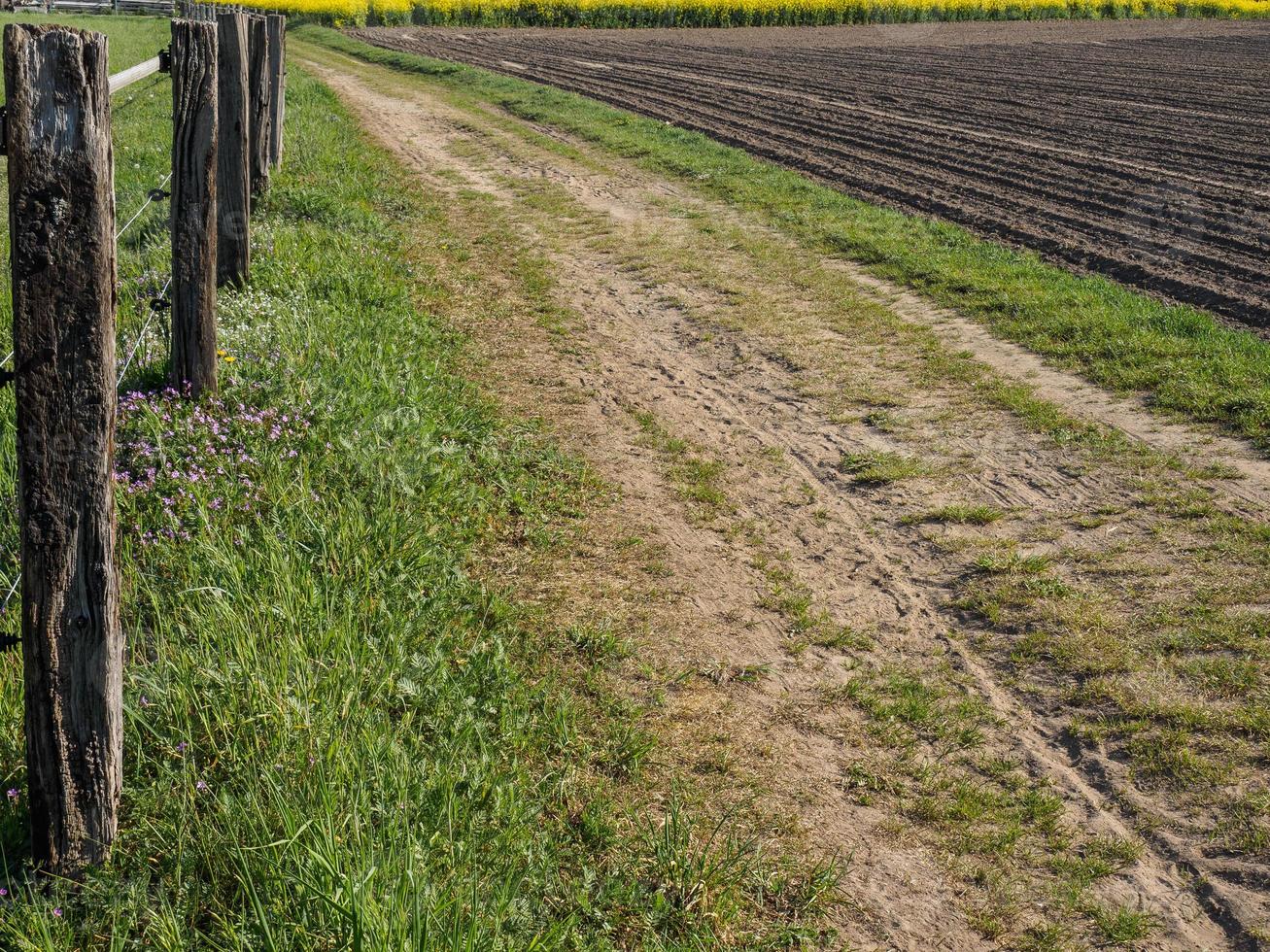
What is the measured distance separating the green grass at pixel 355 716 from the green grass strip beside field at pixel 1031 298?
4247 mm

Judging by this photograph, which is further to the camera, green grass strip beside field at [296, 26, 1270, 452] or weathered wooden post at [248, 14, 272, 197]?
weathered wooden post at [248, 14, 272, 197]

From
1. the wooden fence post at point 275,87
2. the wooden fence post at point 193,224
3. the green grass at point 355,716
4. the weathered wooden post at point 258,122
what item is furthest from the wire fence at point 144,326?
the wooden fence post at point 275,87

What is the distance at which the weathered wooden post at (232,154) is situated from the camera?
7133 millimetres

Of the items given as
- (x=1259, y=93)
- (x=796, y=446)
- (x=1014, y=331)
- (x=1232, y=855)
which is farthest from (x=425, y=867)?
(x=1259, y=93)

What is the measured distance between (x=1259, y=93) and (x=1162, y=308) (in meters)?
21.1

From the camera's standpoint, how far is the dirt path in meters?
3.56

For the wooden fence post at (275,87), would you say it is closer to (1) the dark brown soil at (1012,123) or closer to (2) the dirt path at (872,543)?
(2) the dirt path at (872,543)

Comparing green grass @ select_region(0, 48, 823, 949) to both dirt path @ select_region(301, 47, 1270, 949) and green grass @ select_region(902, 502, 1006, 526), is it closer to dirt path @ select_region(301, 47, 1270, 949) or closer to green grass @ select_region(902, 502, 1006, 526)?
dirt path @ select_region(301, 47, 1270, 949)

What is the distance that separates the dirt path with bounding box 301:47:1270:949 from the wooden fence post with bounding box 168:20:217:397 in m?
2.02

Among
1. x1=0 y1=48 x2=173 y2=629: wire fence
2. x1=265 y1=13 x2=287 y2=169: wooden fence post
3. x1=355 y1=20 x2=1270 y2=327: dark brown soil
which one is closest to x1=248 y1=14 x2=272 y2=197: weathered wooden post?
x1=265 y1=13 x2=287 y2=169: wooden fence post

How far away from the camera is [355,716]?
346 cm

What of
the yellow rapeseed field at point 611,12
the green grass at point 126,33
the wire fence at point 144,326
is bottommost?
the wire fence at point 144,326

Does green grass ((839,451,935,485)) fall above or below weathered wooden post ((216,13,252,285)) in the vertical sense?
below

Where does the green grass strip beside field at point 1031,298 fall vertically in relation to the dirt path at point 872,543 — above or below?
above
